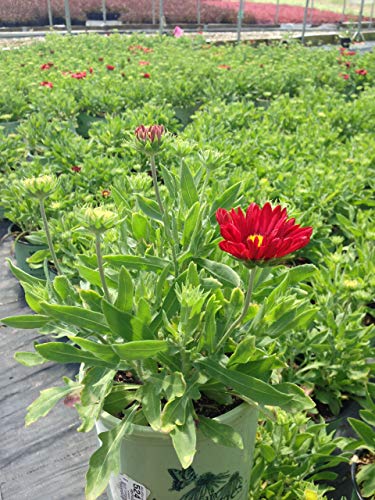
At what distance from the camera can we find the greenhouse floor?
1.35m

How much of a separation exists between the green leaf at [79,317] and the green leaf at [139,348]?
0.08 metres

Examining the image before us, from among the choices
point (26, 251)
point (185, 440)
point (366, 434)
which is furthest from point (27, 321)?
point (26, 251)

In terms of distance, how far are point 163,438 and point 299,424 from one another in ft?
1.59

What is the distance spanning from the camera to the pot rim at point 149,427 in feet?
2.73

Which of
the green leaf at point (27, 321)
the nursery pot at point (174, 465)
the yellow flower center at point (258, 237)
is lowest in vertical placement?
the nursery pot at point (174, 465)

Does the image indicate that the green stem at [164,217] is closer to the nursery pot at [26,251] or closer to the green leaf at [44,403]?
the green leaf at [44,403]

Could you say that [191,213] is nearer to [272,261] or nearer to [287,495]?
[272,261]

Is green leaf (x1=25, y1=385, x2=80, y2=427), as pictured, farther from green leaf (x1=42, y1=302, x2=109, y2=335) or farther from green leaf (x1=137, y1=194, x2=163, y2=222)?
green leaf (x1=137, y1=194, x2=163, y2=222)

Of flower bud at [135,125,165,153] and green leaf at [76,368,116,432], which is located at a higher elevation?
flower bud at [135,125,165,153]

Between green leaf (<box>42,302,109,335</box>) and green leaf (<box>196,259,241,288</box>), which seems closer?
green leaf (<box>42,302,109,335</box>)

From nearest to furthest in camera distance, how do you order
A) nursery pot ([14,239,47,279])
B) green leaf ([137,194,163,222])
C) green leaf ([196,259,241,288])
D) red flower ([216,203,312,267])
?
red flower ([216,203,312,267]) < green leaf ([196,259,241,288]) < green leaf ([137,194,163,222]) < nursery pot ([14,239,47,279])

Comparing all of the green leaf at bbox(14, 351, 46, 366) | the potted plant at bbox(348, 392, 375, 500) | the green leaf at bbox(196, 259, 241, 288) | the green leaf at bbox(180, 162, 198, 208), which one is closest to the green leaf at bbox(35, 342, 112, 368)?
the green leaf at bbox(14, 351, 46, 366)

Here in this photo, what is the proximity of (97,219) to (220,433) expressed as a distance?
359 mm

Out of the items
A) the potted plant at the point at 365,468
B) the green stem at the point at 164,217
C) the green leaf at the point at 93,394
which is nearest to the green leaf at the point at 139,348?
the green leaf at the point at 93,394
